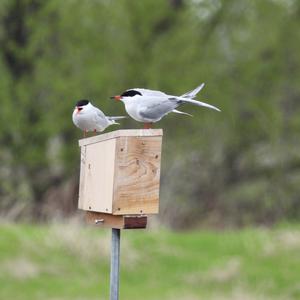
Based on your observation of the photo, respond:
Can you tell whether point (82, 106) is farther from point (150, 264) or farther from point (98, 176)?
point (150, 264)

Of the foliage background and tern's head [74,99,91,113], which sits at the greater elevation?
the foliage background

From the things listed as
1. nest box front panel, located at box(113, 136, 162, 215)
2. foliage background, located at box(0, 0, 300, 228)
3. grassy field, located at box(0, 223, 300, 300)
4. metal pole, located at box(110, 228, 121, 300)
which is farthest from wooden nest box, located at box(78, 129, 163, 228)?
foliage background, located at box(0, 0, 300, 228)

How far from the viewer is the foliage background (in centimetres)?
2219

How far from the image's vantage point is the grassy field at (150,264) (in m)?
11.5

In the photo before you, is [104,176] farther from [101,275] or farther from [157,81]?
[157,81]

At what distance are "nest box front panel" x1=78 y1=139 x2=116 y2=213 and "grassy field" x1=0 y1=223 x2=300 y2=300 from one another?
4.96 m

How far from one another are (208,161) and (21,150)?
15.1 feet

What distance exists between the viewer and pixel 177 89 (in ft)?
71.8

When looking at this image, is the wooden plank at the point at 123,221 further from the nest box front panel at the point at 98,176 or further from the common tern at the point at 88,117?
the common tern at the point at 88,117

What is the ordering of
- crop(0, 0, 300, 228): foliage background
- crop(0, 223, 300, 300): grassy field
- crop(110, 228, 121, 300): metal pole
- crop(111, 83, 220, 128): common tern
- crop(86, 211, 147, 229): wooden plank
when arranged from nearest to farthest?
crop(111, 83, 220, 128): common tern → crop(110, 228, 121, 300): metal pole → crop(86, 211, 147, 229): wooden plank → crop(0, 223, 300, 300): grassy field → crop(0, 0, 300, 228): foliage background

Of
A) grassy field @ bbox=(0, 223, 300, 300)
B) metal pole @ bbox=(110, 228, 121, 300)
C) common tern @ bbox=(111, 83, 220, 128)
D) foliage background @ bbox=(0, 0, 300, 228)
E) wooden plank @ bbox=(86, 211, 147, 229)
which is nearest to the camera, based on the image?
common tern @ bbox=(111, 83, 220, 128)

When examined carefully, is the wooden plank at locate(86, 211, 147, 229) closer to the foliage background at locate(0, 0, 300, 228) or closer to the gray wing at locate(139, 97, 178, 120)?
the gray wing at locate(139, 97, 178, 120)

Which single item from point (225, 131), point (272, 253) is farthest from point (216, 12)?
point (272, 253)

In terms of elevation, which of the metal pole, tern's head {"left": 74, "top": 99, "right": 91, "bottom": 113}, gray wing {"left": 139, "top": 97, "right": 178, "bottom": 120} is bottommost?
the metal pole
